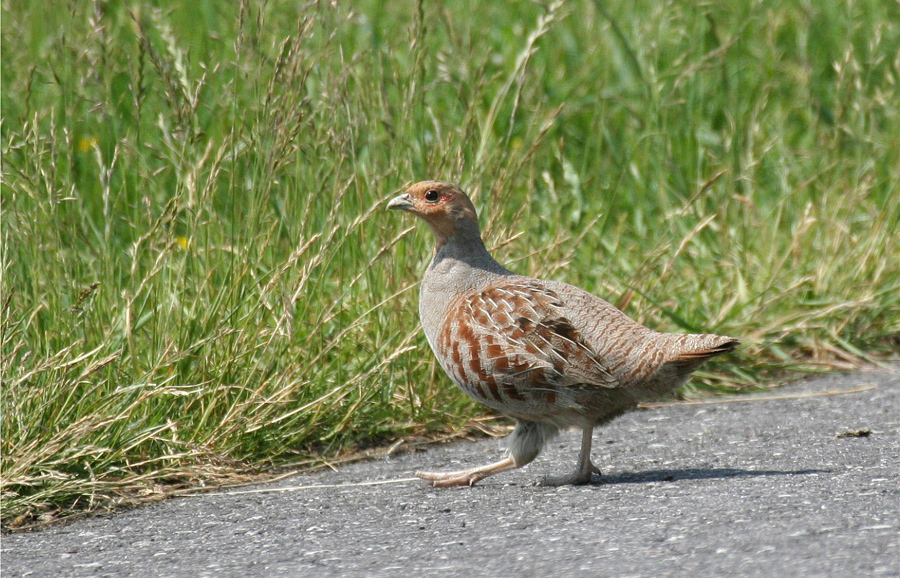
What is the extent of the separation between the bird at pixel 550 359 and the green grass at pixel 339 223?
0.57 metres

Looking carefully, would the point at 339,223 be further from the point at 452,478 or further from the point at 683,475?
the point at 683,475

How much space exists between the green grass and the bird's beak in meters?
0.11

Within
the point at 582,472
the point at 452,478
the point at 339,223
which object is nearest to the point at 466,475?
the point at 452,478

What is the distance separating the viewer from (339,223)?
4938mm

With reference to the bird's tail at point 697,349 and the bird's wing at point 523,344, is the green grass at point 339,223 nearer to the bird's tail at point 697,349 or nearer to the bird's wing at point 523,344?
the bird's wing at point 523,344

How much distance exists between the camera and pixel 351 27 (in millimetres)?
7746

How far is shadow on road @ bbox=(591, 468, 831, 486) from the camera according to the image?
13.5 ft

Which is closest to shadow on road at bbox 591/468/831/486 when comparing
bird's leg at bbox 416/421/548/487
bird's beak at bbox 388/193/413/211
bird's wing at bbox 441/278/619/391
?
bird's leg at bbox 416/421/548/487

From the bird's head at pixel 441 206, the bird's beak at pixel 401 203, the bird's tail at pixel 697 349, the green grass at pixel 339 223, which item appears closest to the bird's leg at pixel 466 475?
the green grass at pixel 339 223

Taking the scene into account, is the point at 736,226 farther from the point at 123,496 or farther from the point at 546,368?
the point at 123,496

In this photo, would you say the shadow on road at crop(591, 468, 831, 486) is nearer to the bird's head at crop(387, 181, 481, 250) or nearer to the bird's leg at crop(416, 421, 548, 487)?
the bird's leg at crop(416, 421, 548, 487)

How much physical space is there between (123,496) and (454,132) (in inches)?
107

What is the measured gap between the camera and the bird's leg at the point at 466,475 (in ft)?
14.1

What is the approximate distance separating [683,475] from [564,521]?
2.47ft
